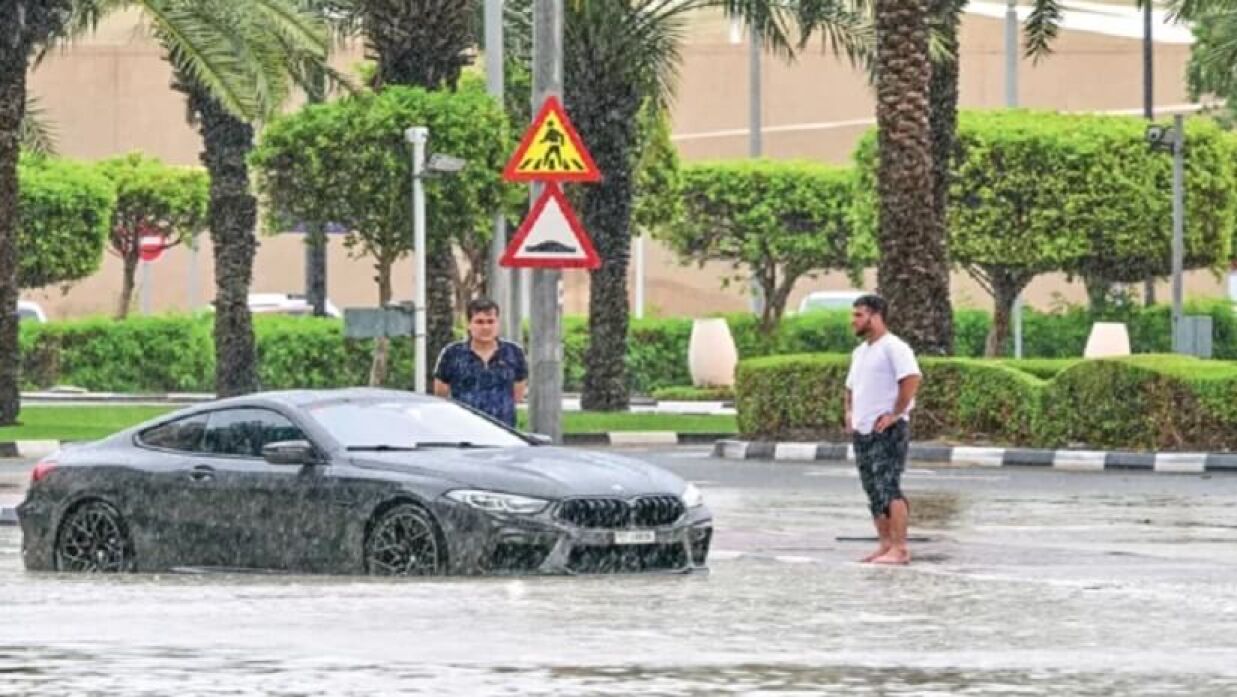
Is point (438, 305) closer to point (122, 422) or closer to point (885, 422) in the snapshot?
point (122, 422)

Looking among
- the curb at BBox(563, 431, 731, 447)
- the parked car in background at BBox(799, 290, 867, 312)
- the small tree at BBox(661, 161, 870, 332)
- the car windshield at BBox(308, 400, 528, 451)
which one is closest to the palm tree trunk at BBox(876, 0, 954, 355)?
the curb at BBox(563, 431, 731, 447)

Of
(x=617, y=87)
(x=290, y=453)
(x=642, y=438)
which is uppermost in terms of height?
(x=617, y=87)

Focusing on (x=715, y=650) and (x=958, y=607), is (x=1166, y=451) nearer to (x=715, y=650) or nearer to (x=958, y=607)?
(x=958, y=607)

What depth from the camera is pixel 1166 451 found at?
3562 centimetres

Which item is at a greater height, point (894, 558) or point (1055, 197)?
point (1055, 197)

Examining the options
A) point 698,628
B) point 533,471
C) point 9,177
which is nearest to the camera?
point 698,628

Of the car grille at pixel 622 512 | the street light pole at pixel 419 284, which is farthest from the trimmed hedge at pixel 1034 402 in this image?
the car grille at pixel 622 512

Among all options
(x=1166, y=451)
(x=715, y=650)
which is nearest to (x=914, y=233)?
(x=1166, y=451)

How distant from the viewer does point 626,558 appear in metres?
19.2

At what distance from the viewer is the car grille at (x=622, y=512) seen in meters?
18.9

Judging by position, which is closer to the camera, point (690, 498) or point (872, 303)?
point (690, 498)

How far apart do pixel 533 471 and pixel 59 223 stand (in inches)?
1846

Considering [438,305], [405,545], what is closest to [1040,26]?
[438,305]

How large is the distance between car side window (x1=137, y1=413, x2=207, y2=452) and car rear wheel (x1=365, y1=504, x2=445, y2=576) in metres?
1.60
